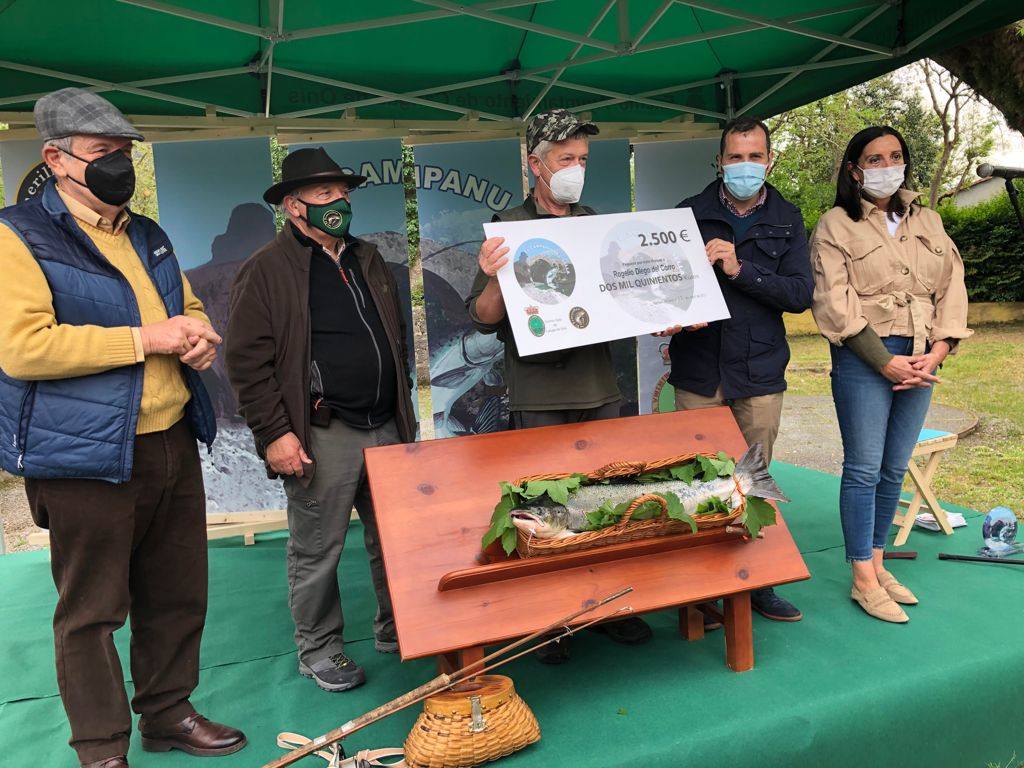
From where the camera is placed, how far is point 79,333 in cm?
215

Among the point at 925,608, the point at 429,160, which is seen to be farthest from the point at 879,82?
the point at 925,608

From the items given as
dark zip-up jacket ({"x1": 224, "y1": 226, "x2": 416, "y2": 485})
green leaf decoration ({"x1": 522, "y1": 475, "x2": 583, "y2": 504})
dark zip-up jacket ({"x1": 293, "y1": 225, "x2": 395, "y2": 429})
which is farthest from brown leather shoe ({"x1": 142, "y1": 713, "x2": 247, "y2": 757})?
green leaf decoration ({"x1": 522, "y1": 475, "x2": 583, "y2": 504})

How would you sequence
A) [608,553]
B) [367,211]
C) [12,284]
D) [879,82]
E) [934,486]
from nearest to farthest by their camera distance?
1. [12,284]
2. [608,553]
3. [367,211]
4. [934,486]
5. [879,82]

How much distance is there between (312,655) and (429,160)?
3.41 metres

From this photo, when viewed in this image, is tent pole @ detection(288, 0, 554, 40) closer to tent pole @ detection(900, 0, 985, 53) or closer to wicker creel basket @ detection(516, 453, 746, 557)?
tent pole @ detection(900, 0, 985, 53)

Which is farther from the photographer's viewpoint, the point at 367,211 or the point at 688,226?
the point at 367,211

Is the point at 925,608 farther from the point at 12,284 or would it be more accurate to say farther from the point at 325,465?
the point at 12,284

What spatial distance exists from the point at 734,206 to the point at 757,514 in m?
1.35

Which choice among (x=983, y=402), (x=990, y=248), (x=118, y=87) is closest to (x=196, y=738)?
(x=118, y=87)

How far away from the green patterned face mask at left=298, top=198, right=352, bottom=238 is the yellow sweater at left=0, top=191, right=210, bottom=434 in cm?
66

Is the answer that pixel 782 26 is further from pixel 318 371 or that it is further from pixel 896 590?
pixel 318 371

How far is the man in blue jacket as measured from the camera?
3.22 m

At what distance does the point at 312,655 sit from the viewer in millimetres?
3080

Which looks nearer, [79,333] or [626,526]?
[79,333]
